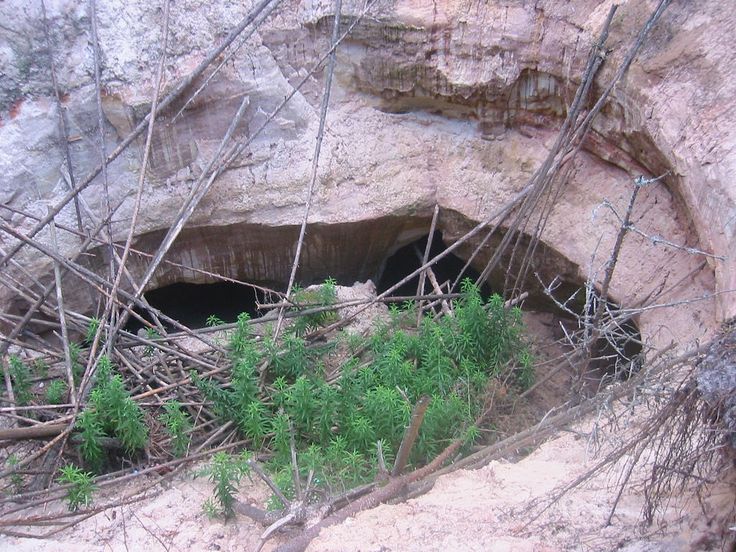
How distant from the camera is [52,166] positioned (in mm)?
4918

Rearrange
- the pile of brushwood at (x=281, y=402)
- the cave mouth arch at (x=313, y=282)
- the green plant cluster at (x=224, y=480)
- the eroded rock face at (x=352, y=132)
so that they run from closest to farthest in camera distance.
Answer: the green plant cluster at (x=224, y=480) < the pile of brushwood at (x=281, y=402) < the eroded rock face at (x=352, y=132) < the cave mouth arch at (x=313, y=282)

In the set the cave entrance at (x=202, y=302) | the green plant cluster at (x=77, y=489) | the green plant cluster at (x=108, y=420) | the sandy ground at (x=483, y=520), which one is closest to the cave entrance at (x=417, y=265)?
the cave entrance at (x=202, y=302)

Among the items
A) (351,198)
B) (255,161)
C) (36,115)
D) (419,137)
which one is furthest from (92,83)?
(419,137)

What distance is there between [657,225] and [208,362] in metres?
2.57

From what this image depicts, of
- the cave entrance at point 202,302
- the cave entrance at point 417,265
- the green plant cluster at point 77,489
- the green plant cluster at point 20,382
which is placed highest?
the cave entrance at point 417,265

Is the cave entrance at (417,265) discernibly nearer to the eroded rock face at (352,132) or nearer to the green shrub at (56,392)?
the eroded rock face at (352,132)

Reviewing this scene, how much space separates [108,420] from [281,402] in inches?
33.8

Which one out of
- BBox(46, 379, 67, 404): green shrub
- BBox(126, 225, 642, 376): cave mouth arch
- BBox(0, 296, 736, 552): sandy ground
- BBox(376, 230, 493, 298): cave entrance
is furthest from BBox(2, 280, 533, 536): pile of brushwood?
BBox(376, 230, 493, 298): cave entrance

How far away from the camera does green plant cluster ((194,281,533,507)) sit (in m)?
3.78

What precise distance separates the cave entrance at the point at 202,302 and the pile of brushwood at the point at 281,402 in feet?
4.67

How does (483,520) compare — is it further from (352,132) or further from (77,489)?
(352,132)

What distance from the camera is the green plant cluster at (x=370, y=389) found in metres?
3.78

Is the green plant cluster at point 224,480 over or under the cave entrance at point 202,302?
over

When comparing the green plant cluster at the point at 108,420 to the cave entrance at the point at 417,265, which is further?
the cave entrance at the point at 417,265
